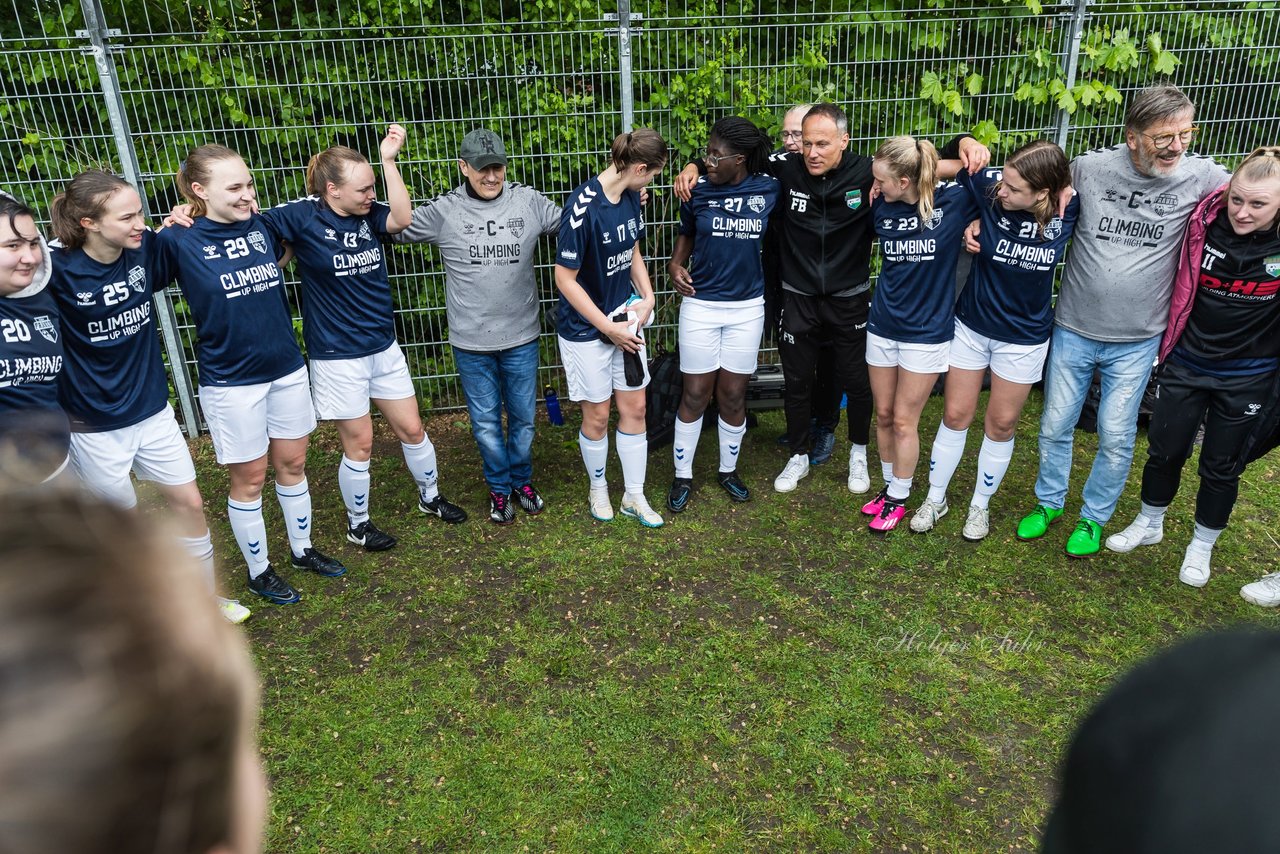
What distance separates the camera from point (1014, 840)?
125 inches

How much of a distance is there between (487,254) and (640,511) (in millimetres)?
1677

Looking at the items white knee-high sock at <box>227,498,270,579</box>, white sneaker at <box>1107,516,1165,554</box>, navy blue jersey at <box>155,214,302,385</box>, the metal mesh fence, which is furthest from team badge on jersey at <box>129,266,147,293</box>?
white sneaker at <box>1107,516,1165,554</box>

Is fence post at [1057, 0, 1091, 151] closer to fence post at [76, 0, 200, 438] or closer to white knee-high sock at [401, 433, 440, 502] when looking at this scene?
white knee-high sock at [401, 433, 440, 502]

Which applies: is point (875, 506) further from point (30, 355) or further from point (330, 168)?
point (30, 355)

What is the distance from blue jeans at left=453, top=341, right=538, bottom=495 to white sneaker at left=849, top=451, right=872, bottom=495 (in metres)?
1.95

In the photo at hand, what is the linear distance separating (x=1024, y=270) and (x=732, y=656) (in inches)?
91.7

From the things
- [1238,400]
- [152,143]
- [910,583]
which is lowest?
[910,583]

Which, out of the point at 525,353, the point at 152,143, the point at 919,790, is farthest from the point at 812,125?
the point at 152,143

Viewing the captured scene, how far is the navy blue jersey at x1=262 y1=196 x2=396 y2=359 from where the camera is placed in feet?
14.8

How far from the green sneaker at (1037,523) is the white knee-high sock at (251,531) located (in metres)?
3.96

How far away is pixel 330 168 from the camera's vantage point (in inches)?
176

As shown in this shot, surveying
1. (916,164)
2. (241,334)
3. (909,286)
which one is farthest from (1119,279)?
(241,334)

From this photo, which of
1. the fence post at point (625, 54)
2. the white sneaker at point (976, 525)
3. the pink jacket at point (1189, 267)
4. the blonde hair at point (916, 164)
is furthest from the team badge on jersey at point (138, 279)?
the pink jacket at point (1189, 267)

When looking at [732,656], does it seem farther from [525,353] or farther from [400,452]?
[400,452]
